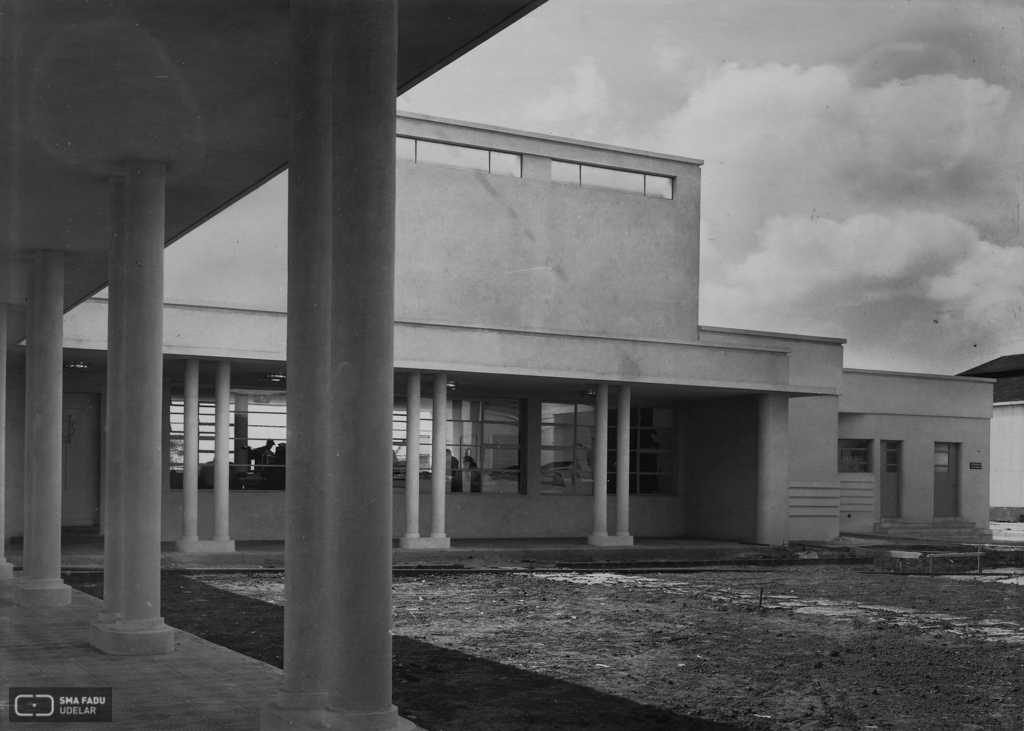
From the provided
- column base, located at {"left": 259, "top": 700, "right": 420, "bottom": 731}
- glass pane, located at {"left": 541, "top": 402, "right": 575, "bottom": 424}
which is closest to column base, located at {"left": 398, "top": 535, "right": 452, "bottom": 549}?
glass pane, located at {"left": 541, "top": 402, "right": 575, "bottom": 424}

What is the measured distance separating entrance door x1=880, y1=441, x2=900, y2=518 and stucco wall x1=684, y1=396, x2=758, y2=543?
24.9 ft

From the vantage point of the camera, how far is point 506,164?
33875mm

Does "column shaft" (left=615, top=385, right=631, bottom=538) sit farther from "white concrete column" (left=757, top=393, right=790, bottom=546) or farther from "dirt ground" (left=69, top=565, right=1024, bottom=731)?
"dirt ground" (left=69, top=565, right=1024, bottom=731)

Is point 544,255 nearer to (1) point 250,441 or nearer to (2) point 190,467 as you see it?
(1) point 250,441

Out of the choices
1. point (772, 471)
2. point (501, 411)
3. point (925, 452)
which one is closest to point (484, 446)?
point (501, 411)

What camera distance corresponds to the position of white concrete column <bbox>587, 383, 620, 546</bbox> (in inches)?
1125

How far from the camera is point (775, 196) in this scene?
72.6 m

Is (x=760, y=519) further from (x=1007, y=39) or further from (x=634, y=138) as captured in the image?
(x=634, y=138)

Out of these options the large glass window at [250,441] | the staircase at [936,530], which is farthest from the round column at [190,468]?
the staircase at [936,530]

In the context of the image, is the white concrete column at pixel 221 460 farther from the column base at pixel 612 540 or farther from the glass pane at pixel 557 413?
the glass pane at pixel 557 413

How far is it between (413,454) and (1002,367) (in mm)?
50096

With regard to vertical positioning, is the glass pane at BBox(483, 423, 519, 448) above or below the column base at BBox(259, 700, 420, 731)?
above

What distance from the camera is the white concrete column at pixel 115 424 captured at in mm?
11047

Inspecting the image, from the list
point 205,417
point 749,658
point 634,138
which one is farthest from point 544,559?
point 634,138
